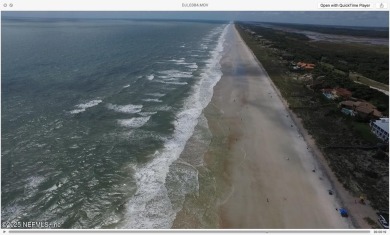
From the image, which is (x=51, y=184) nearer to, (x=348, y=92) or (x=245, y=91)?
(x=245, y=91)

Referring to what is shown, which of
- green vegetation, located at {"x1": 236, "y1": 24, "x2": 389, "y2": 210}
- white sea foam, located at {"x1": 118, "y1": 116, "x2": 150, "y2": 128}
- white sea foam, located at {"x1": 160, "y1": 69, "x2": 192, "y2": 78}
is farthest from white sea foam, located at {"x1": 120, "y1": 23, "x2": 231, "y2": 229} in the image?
white sea foam, located at {"x1": 160, "y1": 69, "x2": 192, "y2": 78}

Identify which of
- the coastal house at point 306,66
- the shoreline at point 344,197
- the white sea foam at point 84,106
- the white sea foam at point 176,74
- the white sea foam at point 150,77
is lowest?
the shoreline at point 344,197

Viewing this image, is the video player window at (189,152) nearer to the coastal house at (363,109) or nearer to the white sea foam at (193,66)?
the coastal house at (363,109)

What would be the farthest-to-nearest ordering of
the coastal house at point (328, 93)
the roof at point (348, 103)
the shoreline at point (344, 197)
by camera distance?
the coastal house at point (328, 93) → the roof at point (348, 103) → the shoreline at point (344, 197)

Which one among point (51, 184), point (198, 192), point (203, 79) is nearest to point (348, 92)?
point (203, 79)
